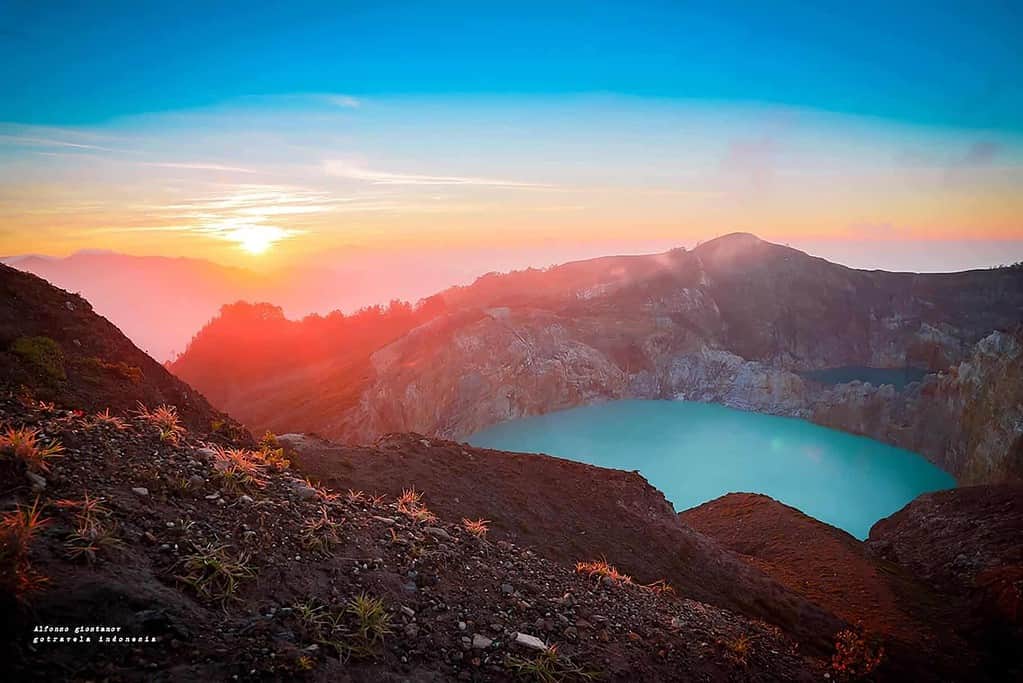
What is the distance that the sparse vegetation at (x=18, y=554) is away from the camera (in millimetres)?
3789

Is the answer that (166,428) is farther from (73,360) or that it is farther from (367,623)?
(73,360)

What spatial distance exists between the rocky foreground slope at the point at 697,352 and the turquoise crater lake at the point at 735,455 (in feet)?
10.6

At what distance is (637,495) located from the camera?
19562mm

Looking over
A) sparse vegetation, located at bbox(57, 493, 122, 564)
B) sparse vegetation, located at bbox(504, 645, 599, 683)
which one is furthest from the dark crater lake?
sparse vegetation, located at bbox(57, 493, 122, 564)

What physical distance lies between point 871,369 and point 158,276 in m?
106

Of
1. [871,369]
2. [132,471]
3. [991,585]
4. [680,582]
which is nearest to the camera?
[132,471]

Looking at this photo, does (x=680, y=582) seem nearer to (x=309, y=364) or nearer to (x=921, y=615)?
(x=921, y=615)

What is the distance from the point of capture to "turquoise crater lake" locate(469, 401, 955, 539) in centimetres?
3769

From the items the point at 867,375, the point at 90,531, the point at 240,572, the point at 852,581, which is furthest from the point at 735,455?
the point at 90,531

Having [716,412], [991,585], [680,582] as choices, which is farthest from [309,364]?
[991,585]

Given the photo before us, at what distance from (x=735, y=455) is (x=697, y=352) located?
21061mm

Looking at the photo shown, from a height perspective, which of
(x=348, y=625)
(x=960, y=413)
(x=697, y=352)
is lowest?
(x=960, y=413)

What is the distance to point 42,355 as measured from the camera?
969cm

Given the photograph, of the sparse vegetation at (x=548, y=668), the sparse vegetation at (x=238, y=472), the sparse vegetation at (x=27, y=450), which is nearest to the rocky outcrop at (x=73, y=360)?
the sparse vegetation at (x=27, y=450)
